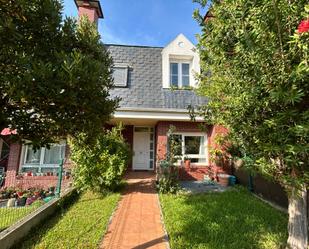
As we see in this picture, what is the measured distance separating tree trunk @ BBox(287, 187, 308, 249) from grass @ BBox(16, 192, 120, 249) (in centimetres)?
389

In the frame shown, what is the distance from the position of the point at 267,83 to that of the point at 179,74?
402 inches

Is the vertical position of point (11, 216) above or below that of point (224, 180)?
below

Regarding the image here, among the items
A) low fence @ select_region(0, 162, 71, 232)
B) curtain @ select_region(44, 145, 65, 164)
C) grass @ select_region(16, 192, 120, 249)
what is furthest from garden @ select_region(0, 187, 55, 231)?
grass @ select_region(16, 192, 120, 249)

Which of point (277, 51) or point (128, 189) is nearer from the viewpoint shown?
point (277, 51)

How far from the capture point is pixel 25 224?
527cm

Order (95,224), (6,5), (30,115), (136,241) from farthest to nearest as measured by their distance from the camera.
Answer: (95,224) → (136,241) → (30,115) → (6,5)

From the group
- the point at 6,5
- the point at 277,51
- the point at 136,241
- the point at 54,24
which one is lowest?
the point at 136,241

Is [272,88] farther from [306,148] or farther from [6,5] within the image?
[6,5]

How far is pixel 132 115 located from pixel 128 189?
3.75m

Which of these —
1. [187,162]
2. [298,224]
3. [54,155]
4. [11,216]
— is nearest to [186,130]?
[187,162]

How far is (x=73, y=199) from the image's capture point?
8.35 m

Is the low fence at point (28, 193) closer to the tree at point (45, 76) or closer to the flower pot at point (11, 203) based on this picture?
the flower pot at point (11, 203)

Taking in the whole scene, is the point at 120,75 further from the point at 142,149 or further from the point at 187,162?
the point at 187,162

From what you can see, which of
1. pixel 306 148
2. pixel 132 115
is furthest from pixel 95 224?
pixel 132 115
